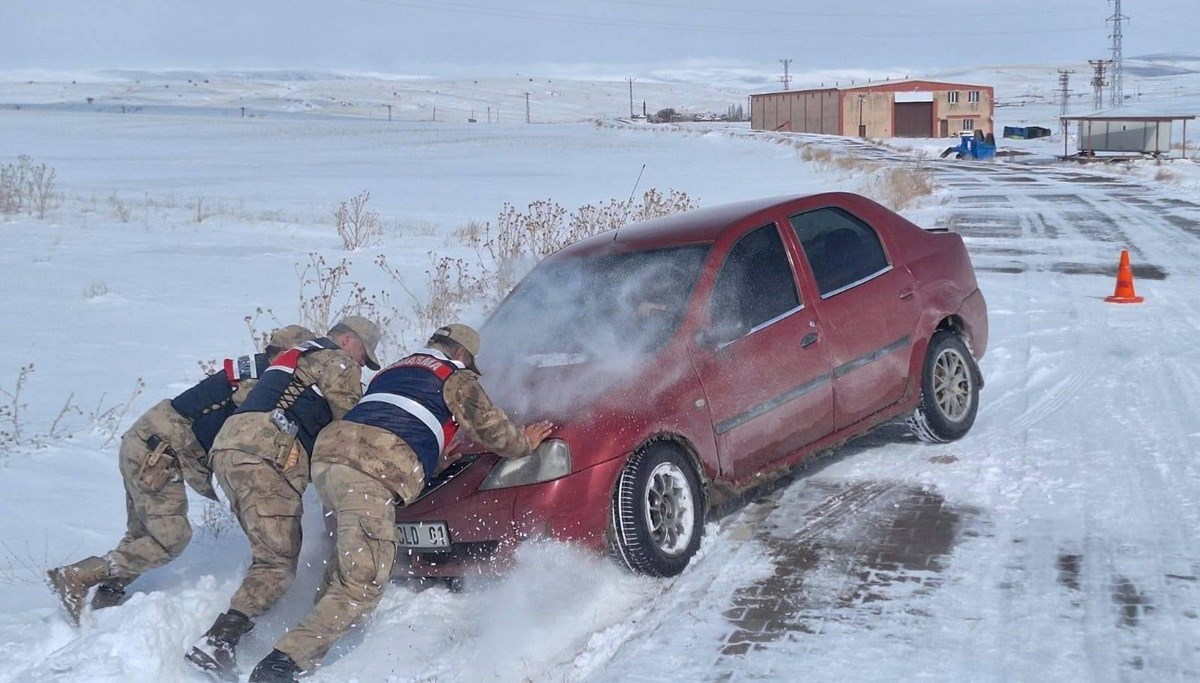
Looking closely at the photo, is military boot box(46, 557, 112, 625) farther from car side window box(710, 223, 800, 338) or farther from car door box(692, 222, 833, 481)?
car side window box(710, 223, 800, 338)

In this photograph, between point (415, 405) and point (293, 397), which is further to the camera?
point (293, 397)

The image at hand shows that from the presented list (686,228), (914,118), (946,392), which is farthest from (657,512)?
(914,118)

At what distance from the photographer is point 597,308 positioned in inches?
241

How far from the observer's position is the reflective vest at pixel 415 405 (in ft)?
14.8

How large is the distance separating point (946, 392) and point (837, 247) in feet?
4.01

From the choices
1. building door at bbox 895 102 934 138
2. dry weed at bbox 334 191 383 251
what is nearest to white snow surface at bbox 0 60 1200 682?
dry weed at bbox 334 191 383 251

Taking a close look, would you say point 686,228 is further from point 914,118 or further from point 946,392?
point 914,118

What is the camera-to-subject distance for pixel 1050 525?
564cm

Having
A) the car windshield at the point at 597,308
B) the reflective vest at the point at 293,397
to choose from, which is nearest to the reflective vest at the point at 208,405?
the reflective vest at the point at 293,397

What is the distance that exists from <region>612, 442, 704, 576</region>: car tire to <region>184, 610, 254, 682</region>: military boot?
5.09 feet

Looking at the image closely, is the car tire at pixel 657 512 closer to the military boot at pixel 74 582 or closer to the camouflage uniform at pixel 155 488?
the camouflage uniform at pixel 155 488

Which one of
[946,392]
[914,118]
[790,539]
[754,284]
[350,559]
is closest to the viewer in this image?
[350,559]

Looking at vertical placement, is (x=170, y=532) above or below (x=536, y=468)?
below

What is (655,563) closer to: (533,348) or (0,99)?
(533,348)
